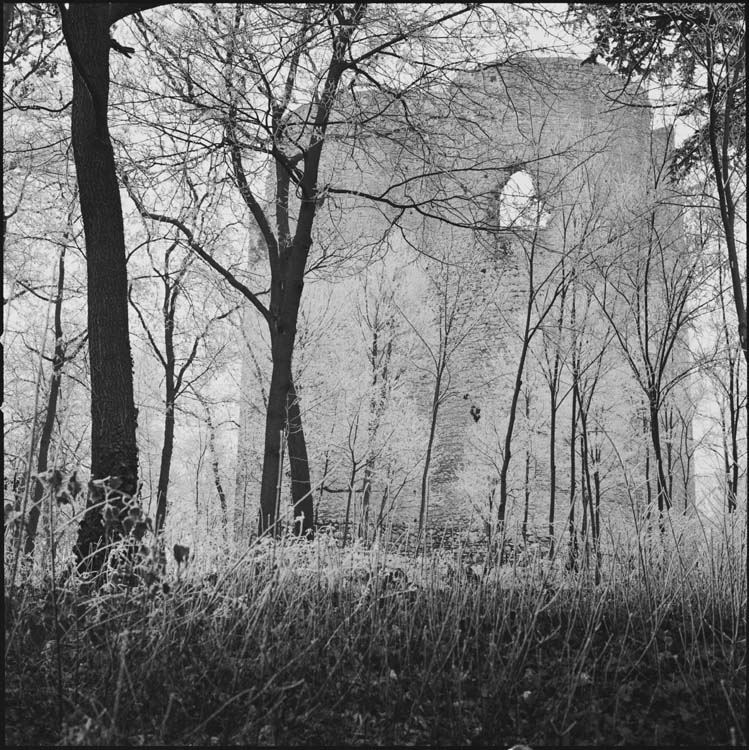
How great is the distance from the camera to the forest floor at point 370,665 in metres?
2.30

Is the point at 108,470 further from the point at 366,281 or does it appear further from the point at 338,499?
the point at 338,499

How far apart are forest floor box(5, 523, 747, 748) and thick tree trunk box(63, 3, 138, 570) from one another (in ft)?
2.54


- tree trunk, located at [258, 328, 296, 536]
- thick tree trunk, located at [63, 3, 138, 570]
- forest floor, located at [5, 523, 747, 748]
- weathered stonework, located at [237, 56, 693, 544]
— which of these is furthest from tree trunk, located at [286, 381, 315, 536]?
forest floor, located at [5, 523, 747, 748]

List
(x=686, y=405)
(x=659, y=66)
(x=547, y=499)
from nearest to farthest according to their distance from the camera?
1. (x=659, y=66)
2. (x=686, y=405)
3. (x=547, y=499)

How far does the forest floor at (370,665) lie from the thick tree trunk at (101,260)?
0.77 metres

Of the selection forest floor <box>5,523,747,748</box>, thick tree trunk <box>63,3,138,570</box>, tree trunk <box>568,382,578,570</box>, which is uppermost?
thick tree trunk <box>63,3,138,570</box>

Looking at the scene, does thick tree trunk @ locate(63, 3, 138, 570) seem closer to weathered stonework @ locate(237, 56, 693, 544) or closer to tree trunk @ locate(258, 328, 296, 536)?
tree trunk @ locate(258, 328, 296, 536)

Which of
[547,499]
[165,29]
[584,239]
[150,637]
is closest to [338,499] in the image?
[547,499]

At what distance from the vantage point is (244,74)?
4793 mm

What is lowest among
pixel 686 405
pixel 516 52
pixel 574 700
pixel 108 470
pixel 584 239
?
pixel 574 700

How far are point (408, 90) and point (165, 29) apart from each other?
178 centimetres

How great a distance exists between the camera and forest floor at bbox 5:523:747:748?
7.55ft

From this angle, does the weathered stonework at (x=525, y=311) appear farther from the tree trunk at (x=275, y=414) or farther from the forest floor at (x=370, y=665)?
the forest floor at (x=370, y=665)

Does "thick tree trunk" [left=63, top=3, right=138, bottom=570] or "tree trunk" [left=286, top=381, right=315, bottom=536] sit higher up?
"thick tree trunk" [left=63, top=3, right=138, bottom=570]
